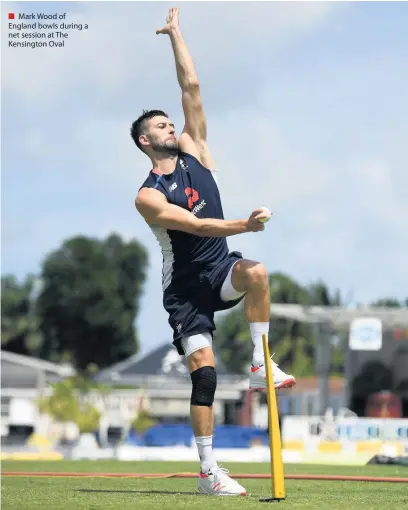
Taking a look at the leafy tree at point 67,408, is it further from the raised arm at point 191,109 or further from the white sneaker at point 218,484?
the white sneaker at point 218,484

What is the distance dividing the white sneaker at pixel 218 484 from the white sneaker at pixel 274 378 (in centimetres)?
61

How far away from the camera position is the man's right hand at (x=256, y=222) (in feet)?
21.4

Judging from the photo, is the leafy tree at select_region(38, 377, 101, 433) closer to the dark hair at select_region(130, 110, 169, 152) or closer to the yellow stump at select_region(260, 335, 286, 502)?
the dark hair at select_region(130, 110, 169, 152)

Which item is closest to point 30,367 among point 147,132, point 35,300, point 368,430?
point 35,300

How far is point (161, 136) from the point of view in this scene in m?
7.70

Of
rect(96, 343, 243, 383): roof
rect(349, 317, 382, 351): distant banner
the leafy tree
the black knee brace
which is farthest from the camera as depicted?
rect(96, 343, 243, 383): roof

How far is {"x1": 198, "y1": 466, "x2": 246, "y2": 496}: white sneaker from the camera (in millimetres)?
6961

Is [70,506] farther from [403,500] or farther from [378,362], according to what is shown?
[378,362]

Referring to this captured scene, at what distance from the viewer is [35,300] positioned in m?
89.5

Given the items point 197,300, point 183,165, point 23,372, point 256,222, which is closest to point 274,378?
point 197,300

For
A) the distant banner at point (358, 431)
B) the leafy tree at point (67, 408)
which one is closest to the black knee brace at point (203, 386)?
the distant banner at point (358, 431)

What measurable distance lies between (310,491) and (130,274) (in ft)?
270

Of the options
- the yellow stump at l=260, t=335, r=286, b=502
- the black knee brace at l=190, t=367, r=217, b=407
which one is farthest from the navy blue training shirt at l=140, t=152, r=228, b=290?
the yellow stump at l=260, t=335, r=286, b=502

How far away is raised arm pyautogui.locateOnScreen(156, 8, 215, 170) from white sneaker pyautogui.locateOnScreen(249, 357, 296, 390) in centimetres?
156
